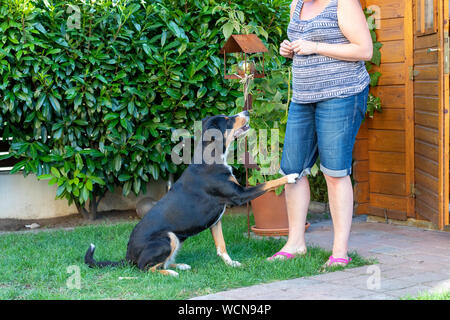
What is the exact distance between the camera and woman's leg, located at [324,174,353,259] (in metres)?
3.94

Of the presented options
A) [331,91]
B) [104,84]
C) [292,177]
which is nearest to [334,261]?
[292,177]

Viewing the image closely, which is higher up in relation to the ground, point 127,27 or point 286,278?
point 127,27

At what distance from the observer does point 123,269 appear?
156 inches

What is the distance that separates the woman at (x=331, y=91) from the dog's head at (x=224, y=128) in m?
0.35

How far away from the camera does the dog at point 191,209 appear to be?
3926mm

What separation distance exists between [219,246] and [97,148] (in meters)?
2.32

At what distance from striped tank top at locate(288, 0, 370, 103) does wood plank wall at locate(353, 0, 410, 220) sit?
1.78m

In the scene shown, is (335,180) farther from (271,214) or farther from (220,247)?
(271,214)

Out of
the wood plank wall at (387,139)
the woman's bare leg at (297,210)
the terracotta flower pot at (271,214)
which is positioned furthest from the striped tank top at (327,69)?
the wood plank wall at (387,139)

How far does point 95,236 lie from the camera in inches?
210

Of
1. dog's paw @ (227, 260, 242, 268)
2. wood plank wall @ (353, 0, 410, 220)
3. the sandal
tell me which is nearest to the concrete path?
the sandal

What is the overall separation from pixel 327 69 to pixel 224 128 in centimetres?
82
